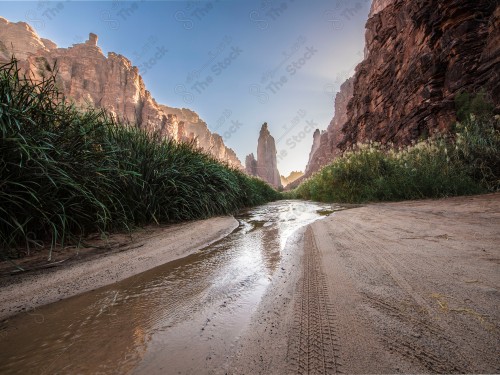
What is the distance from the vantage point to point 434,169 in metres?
4.70

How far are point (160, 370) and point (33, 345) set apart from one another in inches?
18.3

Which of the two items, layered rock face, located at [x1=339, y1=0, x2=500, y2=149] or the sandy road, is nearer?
the sandy road

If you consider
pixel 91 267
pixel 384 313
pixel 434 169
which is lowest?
pixel 384 313

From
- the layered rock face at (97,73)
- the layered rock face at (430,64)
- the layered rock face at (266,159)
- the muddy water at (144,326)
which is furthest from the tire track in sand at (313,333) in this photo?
the layered rock face at (266,159)

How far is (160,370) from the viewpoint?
0.55 meters

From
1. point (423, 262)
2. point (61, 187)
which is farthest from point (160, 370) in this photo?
point (61, 187)

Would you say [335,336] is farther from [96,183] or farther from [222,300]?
[96,183]

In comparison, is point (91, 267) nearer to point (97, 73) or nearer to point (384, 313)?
point (384, 313)

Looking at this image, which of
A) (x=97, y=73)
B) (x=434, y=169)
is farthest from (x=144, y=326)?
(x=97, y=73)

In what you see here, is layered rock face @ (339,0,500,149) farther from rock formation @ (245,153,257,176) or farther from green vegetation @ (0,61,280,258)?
rock formation @ (245,153,257,176)

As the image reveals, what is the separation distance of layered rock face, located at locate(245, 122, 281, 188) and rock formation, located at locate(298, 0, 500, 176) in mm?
70139

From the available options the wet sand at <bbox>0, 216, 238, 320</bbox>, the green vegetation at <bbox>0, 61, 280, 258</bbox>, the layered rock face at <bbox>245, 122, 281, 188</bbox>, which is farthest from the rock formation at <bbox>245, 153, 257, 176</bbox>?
the wet sand at <bbox>0, 216, 238, 320</bbox>

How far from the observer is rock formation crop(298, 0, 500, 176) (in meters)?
7.76

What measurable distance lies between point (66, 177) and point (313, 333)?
199cm
